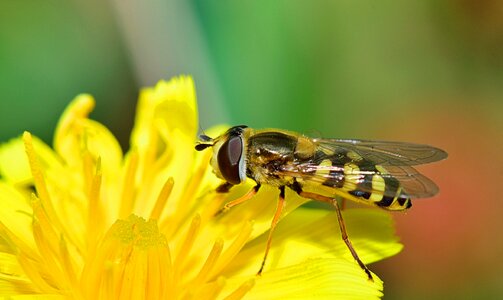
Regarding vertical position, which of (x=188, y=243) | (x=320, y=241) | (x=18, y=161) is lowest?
(x=320, y=241)

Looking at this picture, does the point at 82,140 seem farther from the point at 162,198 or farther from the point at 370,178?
the point at 370,178

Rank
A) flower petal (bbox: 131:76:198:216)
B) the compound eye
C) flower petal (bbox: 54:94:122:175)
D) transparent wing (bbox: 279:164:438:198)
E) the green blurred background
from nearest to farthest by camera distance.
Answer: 1. transparent wing (bbox: 279:164:438:198)
2. the compound eye
3. flower petal (bbox: 131:76:198:216)
4. flower petal (bbox: 54:94:122:175)
5. the green blurred background

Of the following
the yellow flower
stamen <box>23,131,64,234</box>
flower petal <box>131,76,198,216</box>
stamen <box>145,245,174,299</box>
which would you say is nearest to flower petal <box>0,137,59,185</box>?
the yellow flower

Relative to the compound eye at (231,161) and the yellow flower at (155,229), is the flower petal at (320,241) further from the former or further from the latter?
the compound eye at (231,161)

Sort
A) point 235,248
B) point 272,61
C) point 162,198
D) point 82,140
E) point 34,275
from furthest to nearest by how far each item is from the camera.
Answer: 1. point 272,61
2. point 82,140
3. point 162,198
4. point 235,248
5. point 34,275

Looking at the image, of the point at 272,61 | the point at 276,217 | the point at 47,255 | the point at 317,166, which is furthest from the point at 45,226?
the point at 272,61

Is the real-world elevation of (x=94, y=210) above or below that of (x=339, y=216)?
above

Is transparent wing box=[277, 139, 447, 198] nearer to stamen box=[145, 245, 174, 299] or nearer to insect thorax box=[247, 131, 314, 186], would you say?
insect thorax box=[247, 131, 314, 186]
